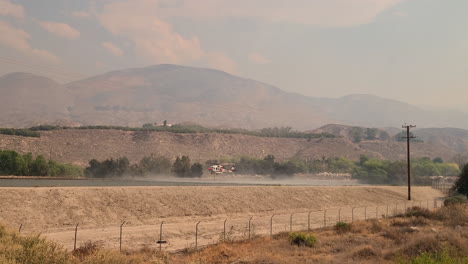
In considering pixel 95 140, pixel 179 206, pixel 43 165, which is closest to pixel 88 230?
pixel 179 206

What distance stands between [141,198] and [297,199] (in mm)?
31565

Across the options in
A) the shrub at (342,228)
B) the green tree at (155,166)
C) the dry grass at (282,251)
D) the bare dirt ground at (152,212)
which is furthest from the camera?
the green tree at (155,166)

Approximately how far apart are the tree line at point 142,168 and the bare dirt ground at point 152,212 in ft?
264

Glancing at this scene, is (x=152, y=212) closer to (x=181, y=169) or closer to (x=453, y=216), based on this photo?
(x=453, y=216)

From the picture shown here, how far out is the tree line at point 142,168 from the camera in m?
143

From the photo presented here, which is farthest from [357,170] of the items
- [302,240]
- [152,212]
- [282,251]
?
[282,251]

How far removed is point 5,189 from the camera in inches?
1903

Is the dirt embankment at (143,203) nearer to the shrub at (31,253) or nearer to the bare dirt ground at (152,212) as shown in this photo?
the bare dirt ground at (152,212)

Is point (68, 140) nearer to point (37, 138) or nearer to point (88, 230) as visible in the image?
point (37, 138)

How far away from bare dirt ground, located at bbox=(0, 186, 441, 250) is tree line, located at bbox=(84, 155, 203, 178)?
8041 cm

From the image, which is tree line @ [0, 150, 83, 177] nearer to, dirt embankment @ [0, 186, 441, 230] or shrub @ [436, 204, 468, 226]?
dirt embankment @ [0, 186, 441, 230]

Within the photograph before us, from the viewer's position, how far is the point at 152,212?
5369 centimetres

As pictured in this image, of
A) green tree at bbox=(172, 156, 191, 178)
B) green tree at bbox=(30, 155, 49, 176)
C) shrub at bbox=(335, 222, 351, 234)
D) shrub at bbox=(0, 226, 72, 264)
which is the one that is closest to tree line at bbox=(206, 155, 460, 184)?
green tree at bbox=(172, 156, 191, 178)

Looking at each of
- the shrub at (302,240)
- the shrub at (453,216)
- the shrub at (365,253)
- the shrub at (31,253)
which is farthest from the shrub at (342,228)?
the shrub at (31,253)
